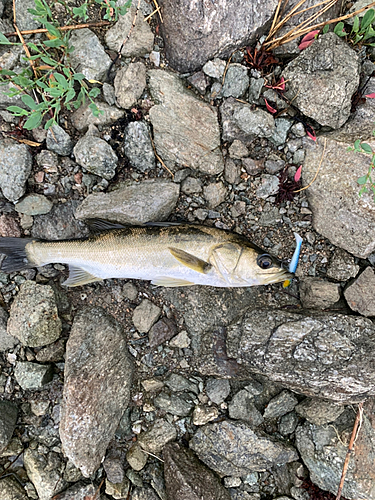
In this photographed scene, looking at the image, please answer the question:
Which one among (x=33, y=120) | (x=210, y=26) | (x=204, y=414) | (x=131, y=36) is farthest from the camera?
(x=204, y=414)

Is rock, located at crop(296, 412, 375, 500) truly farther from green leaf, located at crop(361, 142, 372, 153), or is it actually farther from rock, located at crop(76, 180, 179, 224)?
rock, located at crop(76, 180, 179, 224)

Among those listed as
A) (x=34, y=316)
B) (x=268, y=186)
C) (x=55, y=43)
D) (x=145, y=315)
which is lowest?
(x=145, y=315)

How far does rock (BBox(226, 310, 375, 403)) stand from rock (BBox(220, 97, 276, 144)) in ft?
7.82

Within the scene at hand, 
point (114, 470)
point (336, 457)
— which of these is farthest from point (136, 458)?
point (336, 457)

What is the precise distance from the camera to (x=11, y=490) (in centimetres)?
459

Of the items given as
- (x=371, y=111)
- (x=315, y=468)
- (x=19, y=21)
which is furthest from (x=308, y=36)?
(x=315, y=468)

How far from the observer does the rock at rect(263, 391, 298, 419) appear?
463 centimetres

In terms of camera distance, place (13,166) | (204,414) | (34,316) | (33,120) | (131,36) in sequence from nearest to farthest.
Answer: (33,120) → (131,36) → (13,166) → (34,316) → (204,414)

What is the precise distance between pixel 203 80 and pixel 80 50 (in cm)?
164

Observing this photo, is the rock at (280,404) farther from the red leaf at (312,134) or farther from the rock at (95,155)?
the rock at (95,155)

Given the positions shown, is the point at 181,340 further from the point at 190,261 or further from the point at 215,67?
the point at 215,67

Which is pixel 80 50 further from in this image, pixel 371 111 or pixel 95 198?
pixel 371 111

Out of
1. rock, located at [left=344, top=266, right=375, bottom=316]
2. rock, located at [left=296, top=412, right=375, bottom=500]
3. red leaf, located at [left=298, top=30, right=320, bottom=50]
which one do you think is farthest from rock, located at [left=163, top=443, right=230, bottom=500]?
red leaf, located at [left=298, top=30, right=320, bottom=50]

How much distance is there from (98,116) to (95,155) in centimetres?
51
